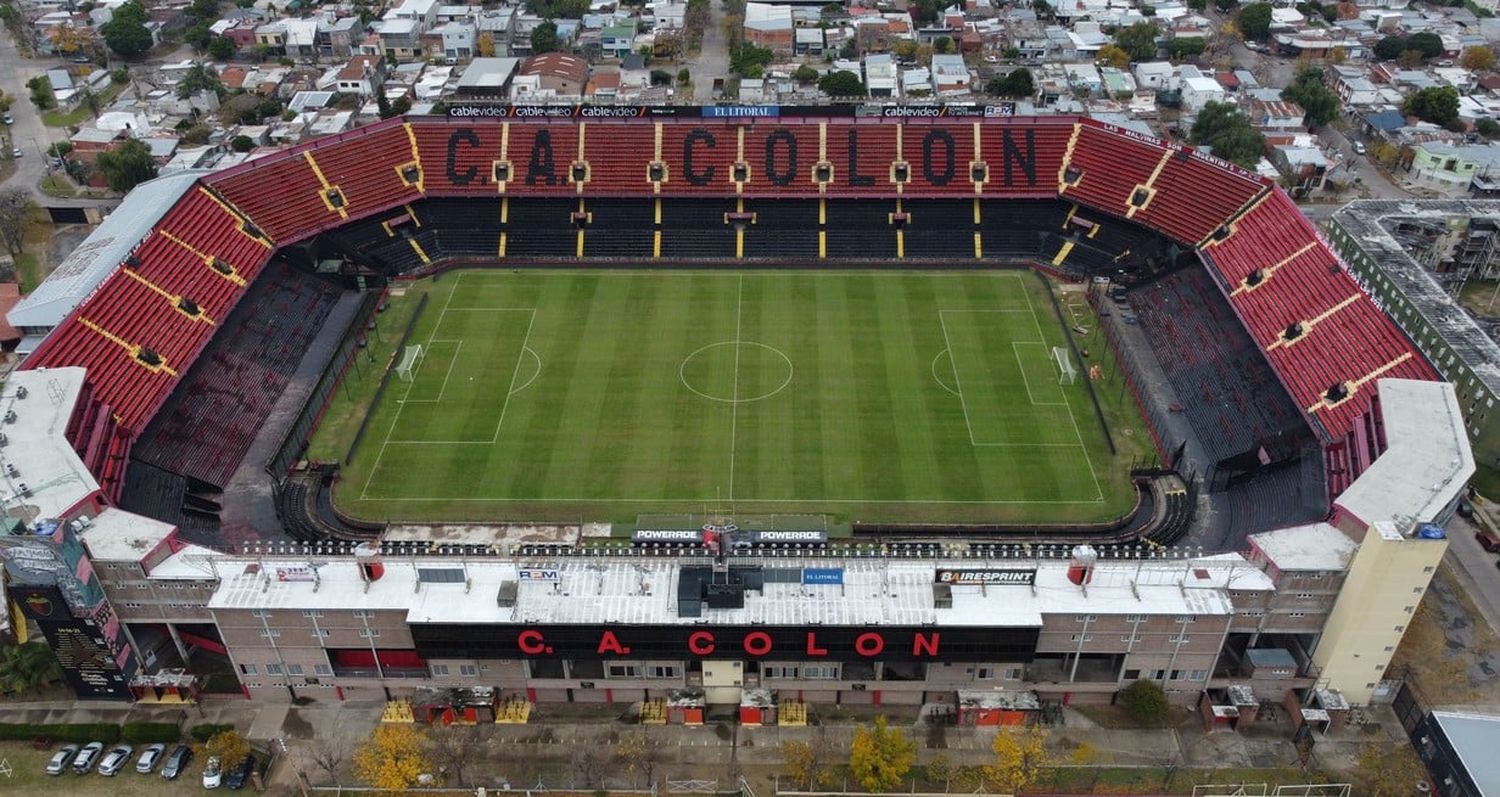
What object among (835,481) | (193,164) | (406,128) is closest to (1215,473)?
(835,481)

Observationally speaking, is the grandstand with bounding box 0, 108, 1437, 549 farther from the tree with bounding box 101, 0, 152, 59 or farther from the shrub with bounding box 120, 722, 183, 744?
the tree with bounding box 101, 0, 152, 59

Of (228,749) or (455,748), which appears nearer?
(228,749)

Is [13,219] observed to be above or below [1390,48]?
below

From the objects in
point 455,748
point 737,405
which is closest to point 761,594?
point 455,748

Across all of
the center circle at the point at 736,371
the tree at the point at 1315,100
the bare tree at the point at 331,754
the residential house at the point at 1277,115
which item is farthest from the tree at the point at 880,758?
the tree at the point at 1315,100

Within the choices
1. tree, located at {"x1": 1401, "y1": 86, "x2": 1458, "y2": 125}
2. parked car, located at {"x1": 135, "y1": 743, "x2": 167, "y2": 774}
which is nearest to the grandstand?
parked car, located at {"x1": 135, "y1": 743, "x2": 167, "y2": 774}

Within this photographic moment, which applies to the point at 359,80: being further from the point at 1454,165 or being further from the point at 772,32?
the point at 1454,165

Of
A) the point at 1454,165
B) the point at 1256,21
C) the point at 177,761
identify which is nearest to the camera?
the point at 177,761

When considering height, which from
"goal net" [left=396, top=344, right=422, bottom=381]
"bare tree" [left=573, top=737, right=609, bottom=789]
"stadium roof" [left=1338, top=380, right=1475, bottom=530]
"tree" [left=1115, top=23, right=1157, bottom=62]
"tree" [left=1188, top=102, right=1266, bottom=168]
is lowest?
"bare tree" [left=573, top=737, right=609, bottom=789]
